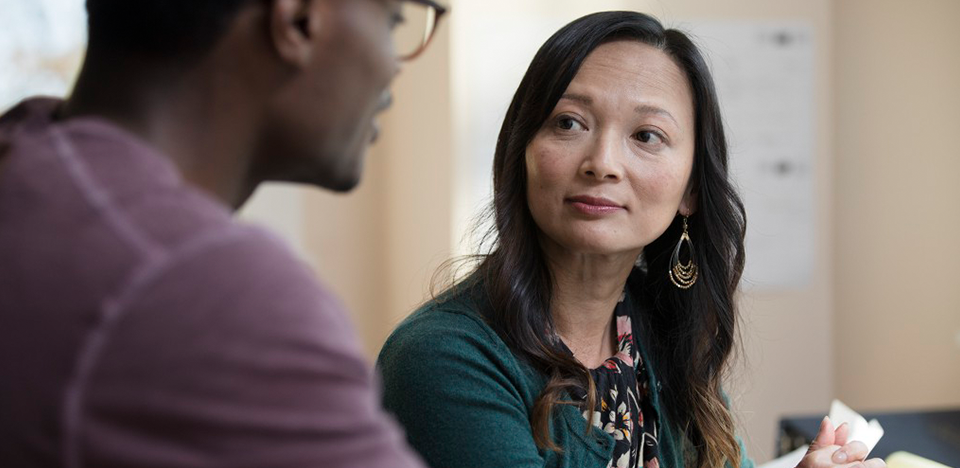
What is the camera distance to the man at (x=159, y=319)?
0.52 metres

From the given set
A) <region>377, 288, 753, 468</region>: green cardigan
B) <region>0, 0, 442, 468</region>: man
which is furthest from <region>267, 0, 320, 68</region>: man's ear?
<region>377, 288, 753, 468</region>: green cardigan

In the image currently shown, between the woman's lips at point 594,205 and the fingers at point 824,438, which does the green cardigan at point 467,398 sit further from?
the fingers at point 824,438

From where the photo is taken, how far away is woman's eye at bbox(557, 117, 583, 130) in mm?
1422

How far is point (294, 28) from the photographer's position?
0.66m

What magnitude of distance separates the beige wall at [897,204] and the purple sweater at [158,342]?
323cm

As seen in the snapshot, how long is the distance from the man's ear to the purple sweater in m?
0.14

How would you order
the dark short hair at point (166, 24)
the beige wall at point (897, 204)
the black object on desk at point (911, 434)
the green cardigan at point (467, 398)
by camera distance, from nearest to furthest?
the dark short hair at point (166, 24)
the green cardigan at point (467, 398)
the black object on desk at point (911, 434)
the beige wall at point (897, 204)

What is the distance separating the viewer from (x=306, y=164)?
714 millimetres

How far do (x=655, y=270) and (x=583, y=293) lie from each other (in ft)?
0.78

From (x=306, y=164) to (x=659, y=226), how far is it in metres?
0.86

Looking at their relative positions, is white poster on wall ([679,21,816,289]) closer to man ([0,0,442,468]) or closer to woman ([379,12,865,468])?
woman ([379,12,865,468])

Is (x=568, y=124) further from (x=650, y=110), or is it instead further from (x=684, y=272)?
(x=684, y=272)

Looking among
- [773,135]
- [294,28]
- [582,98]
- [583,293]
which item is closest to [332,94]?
[294,28]

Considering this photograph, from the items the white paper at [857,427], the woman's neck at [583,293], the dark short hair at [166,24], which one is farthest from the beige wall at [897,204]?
the dark short hair at [166,24]
